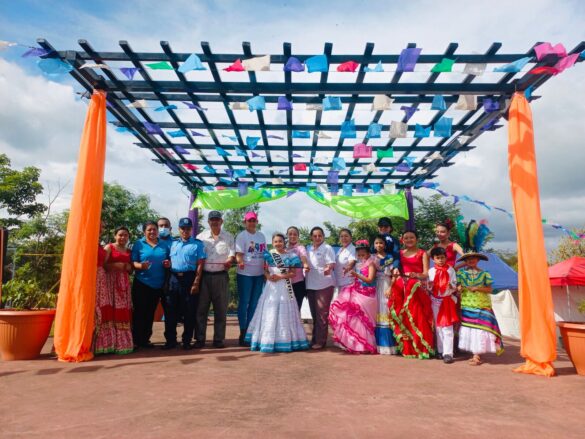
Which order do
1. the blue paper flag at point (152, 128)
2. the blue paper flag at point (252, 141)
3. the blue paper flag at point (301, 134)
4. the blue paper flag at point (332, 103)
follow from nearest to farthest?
the blue paper flag at point (332, 103), the blue paper flag at point (152, 128), the blue paper flag at point (301, 134), the blue paper flag at point (252, 141)

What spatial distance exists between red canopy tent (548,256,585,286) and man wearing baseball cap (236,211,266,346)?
8.27m

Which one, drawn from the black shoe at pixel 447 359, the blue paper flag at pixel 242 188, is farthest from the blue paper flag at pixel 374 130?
the blue paper flag at pixel 242 188

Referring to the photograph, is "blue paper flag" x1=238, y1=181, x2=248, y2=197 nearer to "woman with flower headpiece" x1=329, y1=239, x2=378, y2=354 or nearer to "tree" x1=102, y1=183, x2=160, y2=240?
"woman with flower headpiece" x1=329, y1=239, x2=378, y2=354

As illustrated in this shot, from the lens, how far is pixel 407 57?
4.36 m

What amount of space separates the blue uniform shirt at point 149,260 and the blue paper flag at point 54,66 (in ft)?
6.92

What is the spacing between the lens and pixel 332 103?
5.03 m

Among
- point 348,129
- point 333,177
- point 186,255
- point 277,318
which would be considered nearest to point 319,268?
point 277,318

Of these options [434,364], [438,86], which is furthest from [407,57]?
[434,364]

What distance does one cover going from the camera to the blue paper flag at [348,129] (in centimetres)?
575

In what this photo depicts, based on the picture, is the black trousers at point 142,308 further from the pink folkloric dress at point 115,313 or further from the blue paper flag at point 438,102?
the blue paper flag at point 438,102

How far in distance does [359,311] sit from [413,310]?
63 centimetres

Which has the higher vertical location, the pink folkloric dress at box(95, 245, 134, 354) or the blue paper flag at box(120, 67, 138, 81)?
the blue paper flag at box(120, 67, 138, 81)

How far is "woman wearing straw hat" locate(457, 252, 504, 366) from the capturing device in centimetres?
437

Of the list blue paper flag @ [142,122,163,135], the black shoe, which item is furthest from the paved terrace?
blue paper flag @ [142,122,163,135]
